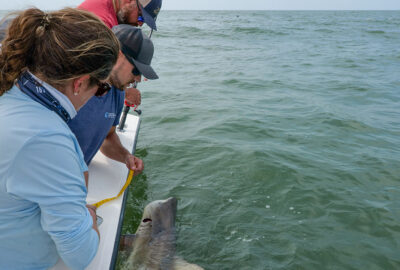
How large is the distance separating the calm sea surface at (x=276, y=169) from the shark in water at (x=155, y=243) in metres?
0.22

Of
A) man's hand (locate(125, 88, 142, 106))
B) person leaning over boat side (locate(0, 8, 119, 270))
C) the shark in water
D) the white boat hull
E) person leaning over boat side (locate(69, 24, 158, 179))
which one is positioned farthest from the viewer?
man's hand (locate(125, 88, 142, 106))

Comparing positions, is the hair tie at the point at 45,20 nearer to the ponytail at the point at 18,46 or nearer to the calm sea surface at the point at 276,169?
the ponytail at the point at 18,46

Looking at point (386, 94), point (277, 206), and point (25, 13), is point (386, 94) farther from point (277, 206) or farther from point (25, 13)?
point (25, 13)

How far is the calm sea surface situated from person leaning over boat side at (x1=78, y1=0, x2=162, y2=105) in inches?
73.8

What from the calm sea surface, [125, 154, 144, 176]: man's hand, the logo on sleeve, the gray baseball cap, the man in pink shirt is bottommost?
the calm sea surface

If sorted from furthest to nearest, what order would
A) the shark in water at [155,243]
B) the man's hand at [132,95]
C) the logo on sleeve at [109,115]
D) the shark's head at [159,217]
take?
the man's hand at [132,95], the shark's head at [159,217], the shark in water at [155,243], the logo on sleeve at [109,115]

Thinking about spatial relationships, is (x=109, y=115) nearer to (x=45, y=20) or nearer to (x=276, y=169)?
(x=45, y=20)

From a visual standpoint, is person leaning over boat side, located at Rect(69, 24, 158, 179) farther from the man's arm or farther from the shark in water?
the shark in water

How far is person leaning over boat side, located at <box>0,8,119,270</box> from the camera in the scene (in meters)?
1.33

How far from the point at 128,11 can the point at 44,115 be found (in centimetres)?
277

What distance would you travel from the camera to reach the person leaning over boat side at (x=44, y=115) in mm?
1325

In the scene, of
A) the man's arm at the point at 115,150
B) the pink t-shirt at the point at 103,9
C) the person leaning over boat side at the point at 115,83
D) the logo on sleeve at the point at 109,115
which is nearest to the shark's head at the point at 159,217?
the man's arm at the point at 115,150

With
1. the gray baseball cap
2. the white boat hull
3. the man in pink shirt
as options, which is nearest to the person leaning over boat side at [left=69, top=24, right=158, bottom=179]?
the gray baseball cap

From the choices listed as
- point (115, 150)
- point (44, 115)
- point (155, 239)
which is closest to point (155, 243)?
point (155, 239)
